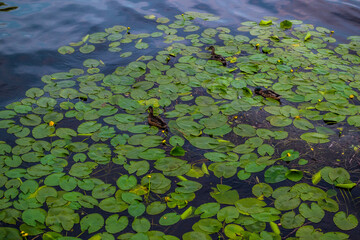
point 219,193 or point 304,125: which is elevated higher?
point 304,125

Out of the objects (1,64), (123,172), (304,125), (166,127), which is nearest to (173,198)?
(123,172)

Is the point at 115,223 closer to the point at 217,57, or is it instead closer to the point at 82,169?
the point at 82,169

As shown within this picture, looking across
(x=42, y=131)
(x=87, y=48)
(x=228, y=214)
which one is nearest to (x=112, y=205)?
(x=228, y=214)

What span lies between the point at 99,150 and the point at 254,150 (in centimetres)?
114

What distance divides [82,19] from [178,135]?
104 inches

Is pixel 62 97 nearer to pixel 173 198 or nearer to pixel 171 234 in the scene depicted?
pixel 173 198

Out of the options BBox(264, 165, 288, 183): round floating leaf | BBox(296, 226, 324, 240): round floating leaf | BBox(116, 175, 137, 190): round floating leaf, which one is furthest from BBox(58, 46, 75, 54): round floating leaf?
BBox(296, 226, 324, 240): round floating leaf

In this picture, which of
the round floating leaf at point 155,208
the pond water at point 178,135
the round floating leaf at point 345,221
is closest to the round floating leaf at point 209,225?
the pond water at point 178,135

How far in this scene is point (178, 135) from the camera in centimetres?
255

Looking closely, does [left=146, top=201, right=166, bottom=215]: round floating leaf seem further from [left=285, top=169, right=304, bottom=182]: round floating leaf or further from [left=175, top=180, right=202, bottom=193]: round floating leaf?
[left=285, top=169, right=304, bottom=182]: round floating leaf

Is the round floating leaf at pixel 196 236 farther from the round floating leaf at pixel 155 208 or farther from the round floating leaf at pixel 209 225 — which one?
the round floating leaf at pixel 155 208

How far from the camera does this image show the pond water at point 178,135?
1982 mm

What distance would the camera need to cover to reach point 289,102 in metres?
2.97

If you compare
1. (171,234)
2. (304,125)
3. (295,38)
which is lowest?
(171,234)
